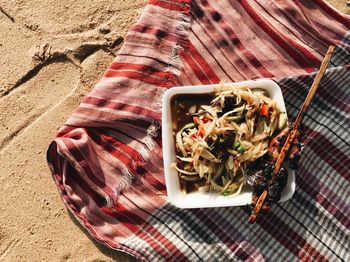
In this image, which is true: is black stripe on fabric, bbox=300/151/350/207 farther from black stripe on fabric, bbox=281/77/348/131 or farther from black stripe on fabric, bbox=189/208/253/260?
black stripe on fabric, bbox=189/208/253/260

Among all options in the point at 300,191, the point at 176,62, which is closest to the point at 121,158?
the point at 176,62

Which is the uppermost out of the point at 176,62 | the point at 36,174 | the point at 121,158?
the point at 176,62

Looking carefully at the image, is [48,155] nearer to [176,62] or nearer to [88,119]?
[88,119]

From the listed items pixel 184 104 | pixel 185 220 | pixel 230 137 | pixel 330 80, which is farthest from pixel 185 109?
pixel 330 80

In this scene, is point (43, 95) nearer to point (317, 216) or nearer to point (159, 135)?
point (159, 135)

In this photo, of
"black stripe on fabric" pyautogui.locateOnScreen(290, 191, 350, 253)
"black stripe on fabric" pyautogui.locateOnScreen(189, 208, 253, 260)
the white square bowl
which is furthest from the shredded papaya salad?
"black stripe on fabric" pyautogui.locateOnScreen(290, 191, 350, 253)

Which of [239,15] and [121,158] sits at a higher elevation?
[239,15]
